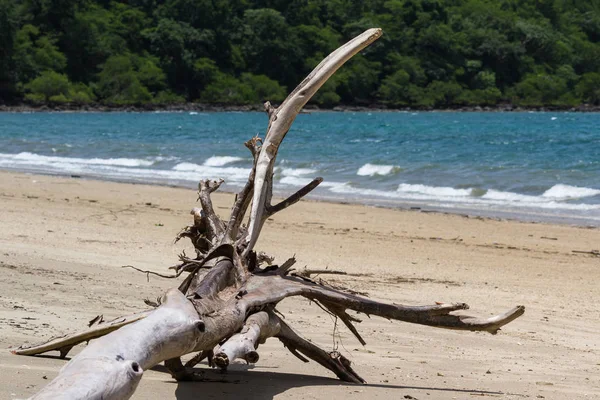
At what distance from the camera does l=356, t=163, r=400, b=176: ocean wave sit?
71.0ft

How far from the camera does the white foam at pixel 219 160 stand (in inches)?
992

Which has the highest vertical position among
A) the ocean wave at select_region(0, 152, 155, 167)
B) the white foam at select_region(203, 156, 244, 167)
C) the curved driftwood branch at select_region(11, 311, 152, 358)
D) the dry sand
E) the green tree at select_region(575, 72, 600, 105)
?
the curved driftwood branch at select_region(11, 311, 152, 358)

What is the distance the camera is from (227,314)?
4031 millimetres

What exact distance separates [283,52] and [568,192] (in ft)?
338

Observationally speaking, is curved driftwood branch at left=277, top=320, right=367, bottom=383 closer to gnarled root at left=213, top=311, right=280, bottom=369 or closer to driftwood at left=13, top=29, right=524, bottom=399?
driftwood at left=13, top=29, right=524, bottom=399

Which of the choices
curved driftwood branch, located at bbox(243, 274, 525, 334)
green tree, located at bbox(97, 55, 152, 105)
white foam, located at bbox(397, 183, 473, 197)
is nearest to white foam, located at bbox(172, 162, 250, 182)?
white foam, located at bbox(397, 183, 473, 197)

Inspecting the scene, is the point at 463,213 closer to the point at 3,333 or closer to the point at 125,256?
the point at 125,256

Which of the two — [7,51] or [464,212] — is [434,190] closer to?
[464,212]

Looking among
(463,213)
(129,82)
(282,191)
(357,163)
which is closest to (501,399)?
(463,213)

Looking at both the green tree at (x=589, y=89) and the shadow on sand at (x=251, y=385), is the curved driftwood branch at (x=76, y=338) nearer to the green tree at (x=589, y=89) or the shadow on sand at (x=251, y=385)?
the shadow on sand at (x=251, y=385)

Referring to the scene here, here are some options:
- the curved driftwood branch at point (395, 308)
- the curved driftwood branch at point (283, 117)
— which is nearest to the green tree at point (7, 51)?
the curved driftwood branch at point (283, 117)

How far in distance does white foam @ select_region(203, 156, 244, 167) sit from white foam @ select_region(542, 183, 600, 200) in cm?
1001

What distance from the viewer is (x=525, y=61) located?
126m

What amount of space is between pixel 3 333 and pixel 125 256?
12.0ft
